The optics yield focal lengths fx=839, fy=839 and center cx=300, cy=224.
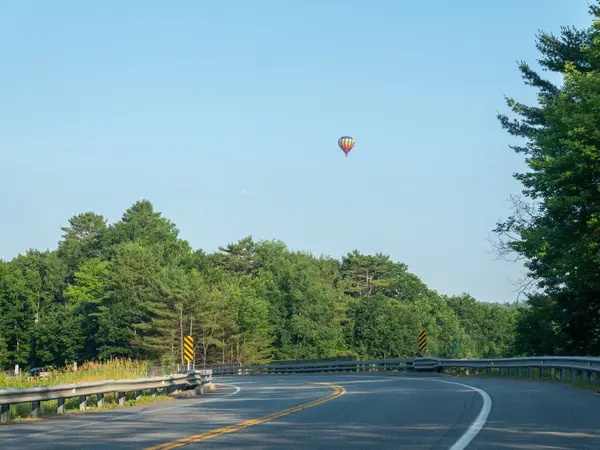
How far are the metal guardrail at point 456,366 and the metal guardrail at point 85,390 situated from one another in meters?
13.0

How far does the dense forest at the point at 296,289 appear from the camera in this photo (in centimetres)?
3189

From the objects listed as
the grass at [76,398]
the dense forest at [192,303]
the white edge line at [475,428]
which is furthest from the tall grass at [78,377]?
the dense forest at [192,303]

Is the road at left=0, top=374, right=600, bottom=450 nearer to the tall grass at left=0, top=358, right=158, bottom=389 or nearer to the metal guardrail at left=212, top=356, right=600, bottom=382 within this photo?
the tall grass at left=0, top=358, right=158, bottom=389

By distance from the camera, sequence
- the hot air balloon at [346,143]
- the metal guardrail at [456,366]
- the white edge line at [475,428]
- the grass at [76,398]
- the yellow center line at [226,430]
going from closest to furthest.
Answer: the white edge line at [475,428] → the yellow center line at [226,430] → the grass at [76,398] → the metal guardrail at [456,366] → the hot air balloon at [346,143]

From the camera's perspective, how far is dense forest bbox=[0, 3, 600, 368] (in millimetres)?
31891

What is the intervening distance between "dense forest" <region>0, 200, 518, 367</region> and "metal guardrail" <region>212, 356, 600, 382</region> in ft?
104

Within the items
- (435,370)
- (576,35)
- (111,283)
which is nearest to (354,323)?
(111,283)

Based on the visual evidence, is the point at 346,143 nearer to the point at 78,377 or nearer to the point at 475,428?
the point at 78,377

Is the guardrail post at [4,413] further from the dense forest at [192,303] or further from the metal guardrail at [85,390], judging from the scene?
the dense forest at [192,303]

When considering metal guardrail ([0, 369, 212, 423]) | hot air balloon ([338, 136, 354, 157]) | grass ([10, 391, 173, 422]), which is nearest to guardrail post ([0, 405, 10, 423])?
metal guardrail ([0, 369, 212, 423])

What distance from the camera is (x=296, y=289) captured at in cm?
12306

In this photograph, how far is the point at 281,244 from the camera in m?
159

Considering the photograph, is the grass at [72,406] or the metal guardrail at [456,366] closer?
the grass at [72,406]

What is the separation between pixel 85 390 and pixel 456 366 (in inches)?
1097
